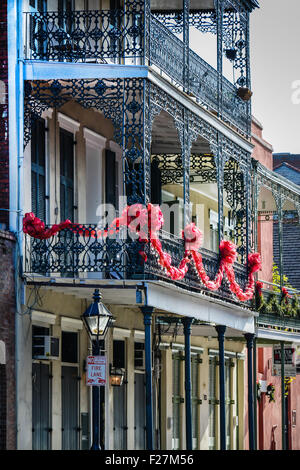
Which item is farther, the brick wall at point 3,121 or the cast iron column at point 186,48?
the cast iron column at point 186,48

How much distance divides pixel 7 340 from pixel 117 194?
5.72 meters

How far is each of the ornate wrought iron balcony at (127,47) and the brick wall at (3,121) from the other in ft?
1.40

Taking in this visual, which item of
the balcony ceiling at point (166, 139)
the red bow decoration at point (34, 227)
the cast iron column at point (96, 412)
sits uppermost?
the balcony ceiling at point (166, 139)

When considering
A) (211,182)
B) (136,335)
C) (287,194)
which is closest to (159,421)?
(136,335)

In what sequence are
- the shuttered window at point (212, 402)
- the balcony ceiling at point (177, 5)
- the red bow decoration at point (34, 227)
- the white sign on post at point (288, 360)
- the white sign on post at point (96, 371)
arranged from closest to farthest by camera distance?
the white sign on post at point (96, 371), the red bow decoration at point (34, 227), the balcony ceiling at point (177, 5), the shuttered window at point (212, 402), the white sign on post at point (288, 360)

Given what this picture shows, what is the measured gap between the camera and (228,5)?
Answer: 88.6 feet

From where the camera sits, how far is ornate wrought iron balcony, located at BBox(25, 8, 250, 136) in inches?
846

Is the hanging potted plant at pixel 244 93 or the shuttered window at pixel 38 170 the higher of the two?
the hanging potted plant at pixel 244 93

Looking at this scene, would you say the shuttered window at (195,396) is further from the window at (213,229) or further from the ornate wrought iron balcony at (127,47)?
the ornate wrought iron balcony at (127,47)

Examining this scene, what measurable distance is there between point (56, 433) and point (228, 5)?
946 cm

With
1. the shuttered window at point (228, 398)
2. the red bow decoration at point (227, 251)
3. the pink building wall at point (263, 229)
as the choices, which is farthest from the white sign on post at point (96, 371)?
the pink building wall at point (263, 229)

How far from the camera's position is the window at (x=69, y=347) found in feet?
74.5

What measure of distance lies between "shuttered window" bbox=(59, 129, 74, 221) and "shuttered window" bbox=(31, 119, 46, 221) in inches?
30.3

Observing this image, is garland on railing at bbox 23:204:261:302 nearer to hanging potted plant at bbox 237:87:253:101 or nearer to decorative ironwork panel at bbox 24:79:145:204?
decorative ironwork panel at bbox 24:79:145:204
